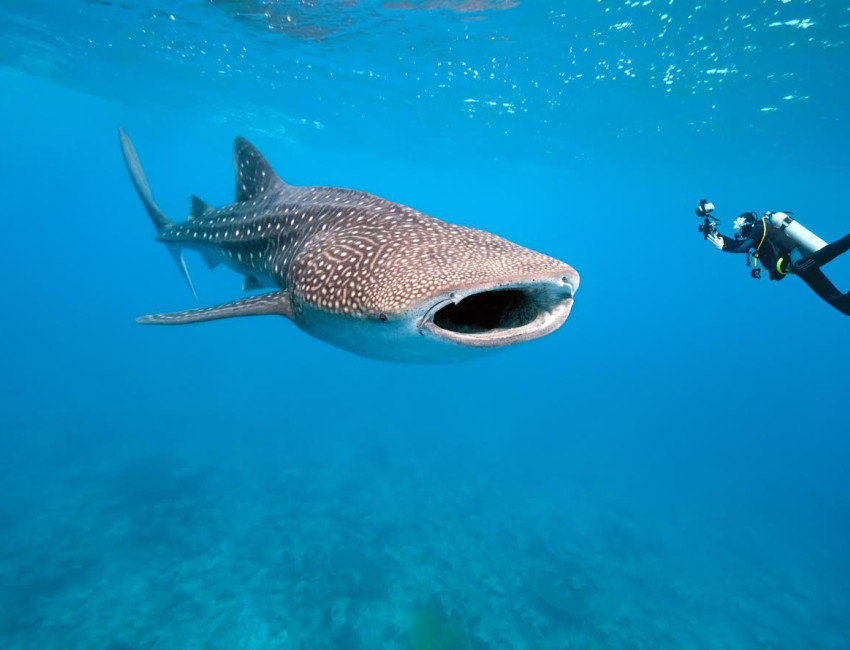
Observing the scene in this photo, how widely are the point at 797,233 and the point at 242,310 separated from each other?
27.1ft

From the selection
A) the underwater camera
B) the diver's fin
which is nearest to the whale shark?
the diver's fin

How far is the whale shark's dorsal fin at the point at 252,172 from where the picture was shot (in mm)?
6098

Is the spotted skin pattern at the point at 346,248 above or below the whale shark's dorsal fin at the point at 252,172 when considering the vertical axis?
below

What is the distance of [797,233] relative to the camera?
7.46 m

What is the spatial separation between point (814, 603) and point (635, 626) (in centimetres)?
876

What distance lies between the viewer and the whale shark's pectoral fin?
153 inches

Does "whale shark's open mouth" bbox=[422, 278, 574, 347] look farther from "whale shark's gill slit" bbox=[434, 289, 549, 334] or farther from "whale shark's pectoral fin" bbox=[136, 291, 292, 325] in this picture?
"whale shark's pectoral fin" bbox=[136, 291, 292, 325]

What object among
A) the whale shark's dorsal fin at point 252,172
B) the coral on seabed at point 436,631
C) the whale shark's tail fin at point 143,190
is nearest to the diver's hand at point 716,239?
the whale shark's dorsal fin at point 252,172

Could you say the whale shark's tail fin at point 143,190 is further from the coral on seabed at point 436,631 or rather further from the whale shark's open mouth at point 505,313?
the coral on seabed at point 436,631

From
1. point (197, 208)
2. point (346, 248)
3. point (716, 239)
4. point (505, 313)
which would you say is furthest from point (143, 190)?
point (716, 239)

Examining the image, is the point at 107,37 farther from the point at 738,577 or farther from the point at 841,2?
the point at 738,577

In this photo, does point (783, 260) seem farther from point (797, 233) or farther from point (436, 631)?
point (436, 631)

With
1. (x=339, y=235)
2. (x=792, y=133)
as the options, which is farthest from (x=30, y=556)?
(x=792, y=133)

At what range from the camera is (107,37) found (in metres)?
20.6
